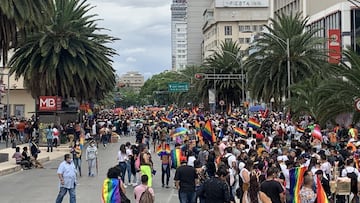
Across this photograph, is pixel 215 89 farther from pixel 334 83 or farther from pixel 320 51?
pixel 334 83

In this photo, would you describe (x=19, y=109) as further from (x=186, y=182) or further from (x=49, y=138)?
(x=186, y=182)

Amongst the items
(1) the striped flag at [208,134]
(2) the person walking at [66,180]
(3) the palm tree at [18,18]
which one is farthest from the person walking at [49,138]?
(2) the person walking at [66,180]

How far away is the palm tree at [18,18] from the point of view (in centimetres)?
2753

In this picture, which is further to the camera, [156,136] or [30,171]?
[156,136]

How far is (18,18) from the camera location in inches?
1121

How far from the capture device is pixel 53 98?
42.6m

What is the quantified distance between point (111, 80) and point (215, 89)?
22.5 metres

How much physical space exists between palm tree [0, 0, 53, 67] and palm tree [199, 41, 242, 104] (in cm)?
4564

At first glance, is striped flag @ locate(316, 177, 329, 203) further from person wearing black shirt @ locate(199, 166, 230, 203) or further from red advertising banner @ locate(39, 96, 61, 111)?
red advertising banner @ locate(39, 96, 61, 111)

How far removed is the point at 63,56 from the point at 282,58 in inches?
659

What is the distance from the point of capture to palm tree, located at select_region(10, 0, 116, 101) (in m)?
47.1

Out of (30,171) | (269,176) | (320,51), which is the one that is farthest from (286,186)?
(320,51)

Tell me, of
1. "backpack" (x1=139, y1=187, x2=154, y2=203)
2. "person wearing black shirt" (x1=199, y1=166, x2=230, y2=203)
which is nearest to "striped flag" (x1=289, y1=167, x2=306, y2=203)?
"person wearing black shirt" (x1=199, y1=166, x2=230, y2=203)

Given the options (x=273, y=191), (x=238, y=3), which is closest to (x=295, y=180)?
(x=273, y=191)
